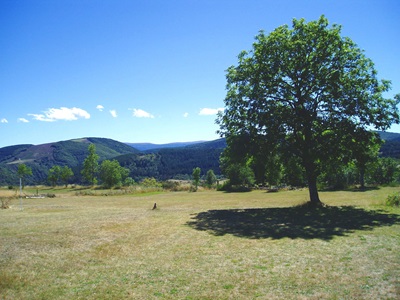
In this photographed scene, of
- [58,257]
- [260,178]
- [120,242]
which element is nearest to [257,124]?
[120,242]

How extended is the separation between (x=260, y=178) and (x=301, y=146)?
5687 cm

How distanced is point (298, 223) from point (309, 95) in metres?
11.6

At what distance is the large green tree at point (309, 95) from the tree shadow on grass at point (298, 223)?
4857mm

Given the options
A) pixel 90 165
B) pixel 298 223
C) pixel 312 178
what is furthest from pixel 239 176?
pixel 298 223

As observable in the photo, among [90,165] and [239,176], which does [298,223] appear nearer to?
[239,176]

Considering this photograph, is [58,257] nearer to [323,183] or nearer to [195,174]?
[323,183]

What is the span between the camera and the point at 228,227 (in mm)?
18312

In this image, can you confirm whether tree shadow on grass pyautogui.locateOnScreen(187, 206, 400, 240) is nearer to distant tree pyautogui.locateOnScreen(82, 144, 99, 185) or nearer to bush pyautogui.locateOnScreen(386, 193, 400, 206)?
bush pyautogui.locateOnScreen(386, 193, 400, 206)

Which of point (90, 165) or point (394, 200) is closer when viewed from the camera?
point (394, 200)

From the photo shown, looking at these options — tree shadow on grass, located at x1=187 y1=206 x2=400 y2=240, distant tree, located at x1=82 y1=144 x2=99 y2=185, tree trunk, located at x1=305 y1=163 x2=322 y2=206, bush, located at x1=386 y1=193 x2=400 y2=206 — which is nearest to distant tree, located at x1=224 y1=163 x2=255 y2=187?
tree trunk, located at x1=305 y1=163 x2=322 y2=206

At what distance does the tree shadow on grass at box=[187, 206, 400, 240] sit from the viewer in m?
15.8

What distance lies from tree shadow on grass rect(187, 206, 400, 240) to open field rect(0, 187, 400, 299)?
0.21 feet

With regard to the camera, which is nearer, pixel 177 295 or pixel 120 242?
pixel 177 295

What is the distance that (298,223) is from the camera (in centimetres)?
1859
